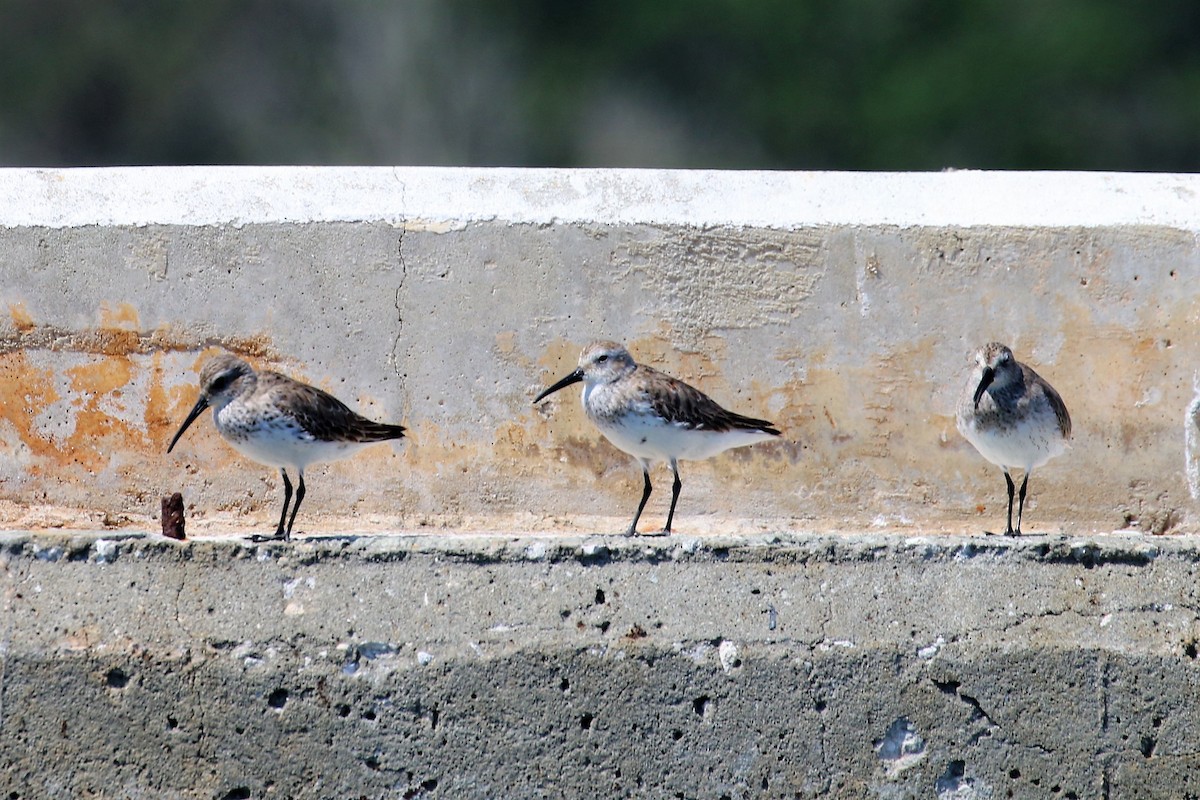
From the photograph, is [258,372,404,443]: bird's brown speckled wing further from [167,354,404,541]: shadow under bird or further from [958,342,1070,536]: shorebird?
[958,342,1070,536]: shorebird

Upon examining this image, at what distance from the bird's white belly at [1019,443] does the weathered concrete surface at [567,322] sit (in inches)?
34.4

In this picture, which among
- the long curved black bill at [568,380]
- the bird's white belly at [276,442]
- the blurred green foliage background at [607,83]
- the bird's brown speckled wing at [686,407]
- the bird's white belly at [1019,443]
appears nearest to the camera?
the bird's white belly at [276,442]

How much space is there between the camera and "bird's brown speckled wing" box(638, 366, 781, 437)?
637cm

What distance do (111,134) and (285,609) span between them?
2013cm

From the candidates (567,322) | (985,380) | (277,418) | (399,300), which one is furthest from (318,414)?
(985,380)

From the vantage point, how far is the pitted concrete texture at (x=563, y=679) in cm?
511

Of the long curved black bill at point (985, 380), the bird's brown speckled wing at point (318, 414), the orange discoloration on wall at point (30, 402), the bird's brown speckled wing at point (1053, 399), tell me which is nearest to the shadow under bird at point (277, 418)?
the bird's brown speckled wing at point (318, 414)

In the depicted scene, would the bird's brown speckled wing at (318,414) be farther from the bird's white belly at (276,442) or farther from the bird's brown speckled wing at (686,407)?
the bird's brown speckled wing at (686,407)

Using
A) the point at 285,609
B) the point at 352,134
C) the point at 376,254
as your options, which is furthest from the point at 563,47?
the point at 285,609

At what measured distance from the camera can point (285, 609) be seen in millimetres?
5180

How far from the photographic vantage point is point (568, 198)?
23.5ft

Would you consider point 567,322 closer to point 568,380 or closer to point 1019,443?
point 568,380

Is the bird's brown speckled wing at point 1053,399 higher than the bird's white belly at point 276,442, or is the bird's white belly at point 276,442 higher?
the bird's brown speckled wing at point 1053,399

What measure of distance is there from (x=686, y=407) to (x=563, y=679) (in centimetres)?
156
